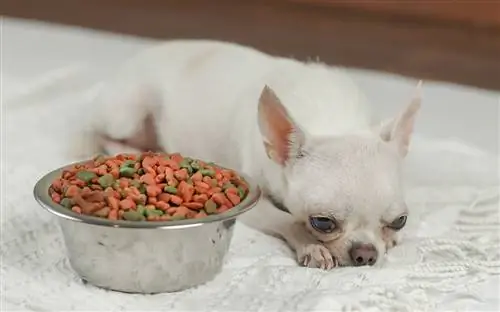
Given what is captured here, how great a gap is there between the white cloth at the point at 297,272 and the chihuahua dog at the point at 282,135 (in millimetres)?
50

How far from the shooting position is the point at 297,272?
1257 mm

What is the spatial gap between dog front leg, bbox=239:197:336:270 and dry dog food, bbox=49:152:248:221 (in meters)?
0.12

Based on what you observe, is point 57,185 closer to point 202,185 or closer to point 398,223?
point 202,185

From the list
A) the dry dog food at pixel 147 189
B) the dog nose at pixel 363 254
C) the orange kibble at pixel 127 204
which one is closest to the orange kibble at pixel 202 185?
the dry dog food at pixel 147 189

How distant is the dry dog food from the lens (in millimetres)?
1164

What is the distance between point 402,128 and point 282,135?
7.1 inches

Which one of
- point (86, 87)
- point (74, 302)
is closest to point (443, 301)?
point (74, 302)

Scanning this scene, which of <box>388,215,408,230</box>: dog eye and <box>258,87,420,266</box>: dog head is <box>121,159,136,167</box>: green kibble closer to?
<box>258,87,420,266</box>: dog head

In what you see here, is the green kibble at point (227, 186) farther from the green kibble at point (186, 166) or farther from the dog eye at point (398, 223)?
the dog eye at point (398, 223)

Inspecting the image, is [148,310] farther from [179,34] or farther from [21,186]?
[179,34]

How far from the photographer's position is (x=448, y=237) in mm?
1403

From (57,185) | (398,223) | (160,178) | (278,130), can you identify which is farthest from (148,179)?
(398,223)

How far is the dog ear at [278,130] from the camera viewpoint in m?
1.35

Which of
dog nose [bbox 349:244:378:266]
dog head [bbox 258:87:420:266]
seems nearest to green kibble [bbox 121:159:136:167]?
dog head [bbox 258:87:420:266]
